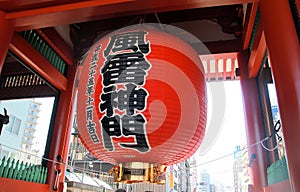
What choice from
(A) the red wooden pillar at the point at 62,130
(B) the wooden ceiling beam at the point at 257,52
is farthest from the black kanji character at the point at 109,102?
(A) the red wooden pillar at the point at 62,130

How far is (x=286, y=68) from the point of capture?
906mm

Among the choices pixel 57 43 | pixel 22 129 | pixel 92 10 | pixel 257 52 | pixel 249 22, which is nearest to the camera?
pixel 92 10

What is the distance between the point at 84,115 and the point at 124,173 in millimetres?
275

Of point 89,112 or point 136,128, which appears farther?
point 89,112

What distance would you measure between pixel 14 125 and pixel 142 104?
4.86ft

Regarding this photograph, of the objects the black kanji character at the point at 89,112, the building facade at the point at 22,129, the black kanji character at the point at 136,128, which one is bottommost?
the black kanji character at the point at 136,128

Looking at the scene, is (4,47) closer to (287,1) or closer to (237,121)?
(287,1)

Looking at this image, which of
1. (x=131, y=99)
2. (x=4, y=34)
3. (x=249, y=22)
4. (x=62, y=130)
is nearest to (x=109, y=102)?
(x=131, y=99)

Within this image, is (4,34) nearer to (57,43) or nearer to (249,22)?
(57,43)

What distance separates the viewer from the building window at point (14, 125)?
189 centimetres

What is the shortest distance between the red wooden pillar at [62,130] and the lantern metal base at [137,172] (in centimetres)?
119

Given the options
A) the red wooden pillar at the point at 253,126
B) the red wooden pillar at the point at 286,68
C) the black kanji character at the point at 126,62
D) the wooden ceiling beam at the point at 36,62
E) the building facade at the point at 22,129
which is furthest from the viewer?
the building facade at the point at 22,129

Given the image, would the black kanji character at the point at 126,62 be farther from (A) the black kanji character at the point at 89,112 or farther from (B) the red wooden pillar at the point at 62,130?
(B) the red wooden pillar at the point at 62,130

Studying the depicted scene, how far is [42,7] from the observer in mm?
1384
